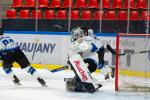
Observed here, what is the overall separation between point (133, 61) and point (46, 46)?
375cm

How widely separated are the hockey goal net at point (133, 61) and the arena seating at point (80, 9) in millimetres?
3793

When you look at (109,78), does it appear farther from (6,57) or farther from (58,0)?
(58,0)

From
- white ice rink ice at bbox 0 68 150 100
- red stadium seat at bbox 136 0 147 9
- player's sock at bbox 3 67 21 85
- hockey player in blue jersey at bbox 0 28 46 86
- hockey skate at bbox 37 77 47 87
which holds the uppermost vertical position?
red stadium seat at bbox 136 0 147 9

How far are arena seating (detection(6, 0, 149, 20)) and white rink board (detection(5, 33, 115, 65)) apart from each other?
105cm

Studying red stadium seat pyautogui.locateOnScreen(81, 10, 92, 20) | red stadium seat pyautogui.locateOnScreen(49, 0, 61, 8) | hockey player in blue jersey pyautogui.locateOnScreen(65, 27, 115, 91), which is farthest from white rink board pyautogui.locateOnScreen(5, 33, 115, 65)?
hockey player in blue jersey pyautogui.locateOnScreen(65, 27, 115, 91)

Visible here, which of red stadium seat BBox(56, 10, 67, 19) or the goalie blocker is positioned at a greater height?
red stadium seat BBox(56, 10, 67, 19)

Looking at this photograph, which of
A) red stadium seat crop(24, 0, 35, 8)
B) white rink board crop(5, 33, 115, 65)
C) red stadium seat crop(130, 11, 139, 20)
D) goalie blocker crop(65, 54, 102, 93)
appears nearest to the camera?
goalie blocker crop(65, 54, 102, 93)

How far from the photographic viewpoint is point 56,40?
42.9 ft

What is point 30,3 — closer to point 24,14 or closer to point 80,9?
point 24,14

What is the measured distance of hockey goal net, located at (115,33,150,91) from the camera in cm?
911

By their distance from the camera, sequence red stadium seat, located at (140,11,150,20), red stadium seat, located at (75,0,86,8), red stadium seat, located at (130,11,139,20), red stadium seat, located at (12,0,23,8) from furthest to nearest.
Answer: red stadium seat, located at (12,0,23,8) < red stadium seat, located at (75,0,86,8) < red stadium seat, located at (130,11,139,20) < red stadium seat, located at (140,11,150,20)

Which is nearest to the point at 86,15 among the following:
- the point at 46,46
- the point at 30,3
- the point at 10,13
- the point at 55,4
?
the point at 55,4

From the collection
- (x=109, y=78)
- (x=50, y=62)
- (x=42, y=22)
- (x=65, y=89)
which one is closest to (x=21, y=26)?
(x=42, y=22)

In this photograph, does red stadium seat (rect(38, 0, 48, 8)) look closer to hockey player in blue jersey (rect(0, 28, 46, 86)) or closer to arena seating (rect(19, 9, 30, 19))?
arena seating (rect(19, 9, 30, 19))
